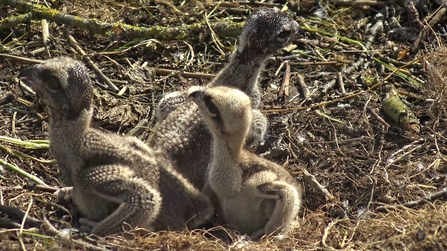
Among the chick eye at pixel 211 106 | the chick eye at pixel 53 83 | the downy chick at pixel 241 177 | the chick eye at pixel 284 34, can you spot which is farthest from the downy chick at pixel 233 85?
the chick eye at pixel 53 83

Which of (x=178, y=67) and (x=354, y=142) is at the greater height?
(x=178, y=67)

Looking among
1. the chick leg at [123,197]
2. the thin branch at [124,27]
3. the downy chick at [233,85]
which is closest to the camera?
the chick leg at [123,197]

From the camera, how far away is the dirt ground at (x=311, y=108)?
7.20m

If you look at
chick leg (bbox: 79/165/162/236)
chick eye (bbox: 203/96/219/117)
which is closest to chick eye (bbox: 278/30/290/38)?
chick eye (bbox: 203/96/219/117)

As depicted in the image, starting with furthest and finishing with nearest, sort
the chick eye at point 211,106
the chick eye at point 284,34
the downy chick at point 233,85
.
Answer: the chick eye at point 284,34 → the downy chick at point 233,85 → the chick eye at point 211,106

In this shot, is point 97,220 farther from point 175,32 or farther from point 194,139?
point 175,32

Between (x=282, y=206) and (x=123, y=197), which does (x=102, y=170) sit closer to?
(x=123, y=197)

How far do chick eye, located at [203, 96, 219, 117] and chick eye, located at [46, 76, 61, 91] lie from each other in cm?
117

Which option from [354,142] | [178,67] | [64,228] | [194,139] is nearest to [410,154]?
[354,142]

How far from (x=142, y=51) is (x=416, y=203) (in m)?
3.58

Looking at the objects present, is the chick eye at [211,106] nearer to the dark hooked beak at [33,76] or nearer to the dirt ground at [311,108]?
the dirt ground at [311,108]

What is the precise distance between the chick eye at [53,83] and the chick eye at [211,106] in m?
1.17

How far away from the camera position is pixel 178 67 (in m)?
9.68

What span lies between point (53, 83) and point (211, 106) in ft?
4.14
